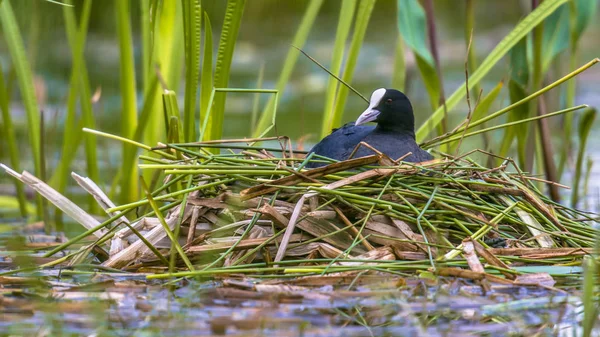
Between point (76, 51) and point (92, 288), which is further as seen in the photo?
point (76, 51)

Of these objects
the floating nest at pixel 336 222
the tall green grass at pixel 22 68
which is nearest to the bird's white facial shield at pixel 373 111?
the floating nest at pixel 336 222

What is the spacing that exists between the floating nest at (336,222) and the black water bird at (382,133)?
0.31 metres

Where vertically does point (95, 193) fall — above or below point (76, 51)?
below

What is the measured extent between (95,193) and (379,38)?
1064cm

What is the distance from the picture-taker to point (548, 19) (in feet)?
16.1

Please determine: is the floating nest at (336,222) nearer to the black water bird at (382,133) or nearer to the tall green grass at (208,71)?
the black water bird at (382,133)

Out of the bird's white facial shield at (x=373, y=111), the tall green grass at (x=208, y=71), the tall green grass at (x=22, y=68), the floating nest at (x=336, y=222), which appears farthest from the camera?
the tall green grass at (x=22, y=68)

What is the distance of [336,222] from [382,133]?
2.51ft

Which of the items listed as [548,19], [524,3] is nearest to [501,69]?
[524,3]

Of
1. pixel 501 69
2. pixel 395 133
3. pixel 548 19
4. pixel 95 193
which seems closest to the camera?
pixel 95 193

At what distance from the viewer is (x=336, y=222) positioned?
3150 mm

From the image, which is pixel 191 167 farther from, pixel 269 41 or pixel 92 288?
pixel 269 41

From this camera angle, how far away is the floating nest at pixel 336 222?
116 inches

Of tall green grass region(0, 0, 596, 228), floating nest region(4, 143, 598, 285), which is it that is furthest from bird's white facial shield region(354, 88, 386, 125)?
floating nest region(4, 143, 598, 285)
